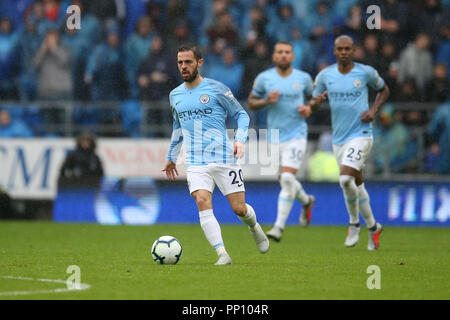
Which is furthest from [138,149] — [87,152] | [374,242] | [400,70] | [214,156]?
[214,156]

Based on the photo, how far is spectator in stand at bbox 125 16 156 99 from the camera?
20.0 m

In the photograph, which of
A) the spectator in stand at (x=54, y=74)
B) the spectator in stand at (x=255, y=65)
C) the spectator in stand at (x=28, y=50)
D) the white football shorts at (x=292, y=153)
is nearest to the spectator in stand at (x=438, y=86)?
the spectator in stand at (x=255, y=65)

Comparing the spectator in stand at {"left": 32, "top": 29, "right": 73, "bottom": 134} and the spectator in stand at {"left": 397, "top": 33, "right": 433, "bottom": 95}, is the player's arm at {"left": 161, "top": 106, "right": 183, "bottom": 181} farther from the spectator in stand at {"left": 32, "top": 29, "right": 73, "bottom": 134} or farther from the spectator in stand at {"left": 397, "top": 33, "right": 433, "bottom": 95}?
the spectator in stand at {"left": 32, "top": 29, "right": 73, "bottom": 134}

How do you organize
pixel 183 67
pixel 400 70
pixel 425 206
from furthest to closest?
pixel 400 70
pixel 425 206
pixel 183 67

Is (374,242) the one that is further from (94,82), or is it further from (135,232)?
(94,82)

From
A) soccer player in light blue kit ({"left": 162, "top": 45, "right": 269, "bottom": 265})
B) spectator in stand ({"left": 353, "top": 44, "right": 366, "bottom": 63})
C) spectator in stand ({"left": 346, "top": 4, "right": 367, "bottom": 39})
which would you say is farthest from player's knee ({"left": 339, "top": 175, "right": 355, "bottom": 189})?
spectator in stand ({"left": 346, "top": 4, "right": 367, "bottom": 39})

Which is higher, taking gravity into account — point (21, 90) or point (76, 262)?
point (21, 90)

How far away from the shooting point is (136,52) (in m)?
20.1

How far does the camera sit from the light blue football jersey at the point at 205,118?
9.98m

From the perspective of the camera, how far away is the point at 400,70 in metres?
19.1

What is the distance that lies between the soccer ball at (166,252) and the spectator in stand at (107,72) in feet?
33.2

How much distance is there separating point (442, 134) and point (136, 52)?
6875 millimetres

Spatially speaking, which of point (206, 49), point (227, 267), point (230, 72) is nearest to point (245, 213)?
point (227, 267)

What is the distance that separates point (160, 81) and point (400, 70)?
5065mm
